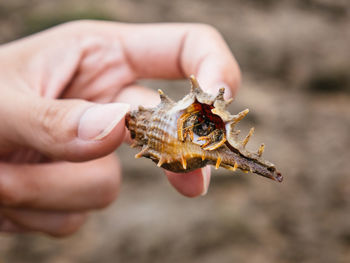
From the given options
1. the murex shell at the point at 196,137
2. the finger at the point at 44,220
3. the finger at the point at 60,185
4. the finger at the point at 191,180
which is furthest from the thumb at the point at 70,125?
the finger at the point at 44,220

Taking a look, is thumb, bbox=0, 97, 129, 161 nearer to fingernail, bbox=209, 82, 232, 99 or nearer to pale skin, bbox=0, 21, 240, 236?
pale skin, bbox=0, 21, 240, 236

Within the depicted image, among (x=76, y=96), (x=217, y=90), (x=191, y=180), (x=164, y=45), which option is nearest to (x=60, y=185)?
(x=76, y=96)

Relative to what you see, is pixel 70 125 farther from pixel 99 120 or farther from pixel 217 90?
pixel 217 90

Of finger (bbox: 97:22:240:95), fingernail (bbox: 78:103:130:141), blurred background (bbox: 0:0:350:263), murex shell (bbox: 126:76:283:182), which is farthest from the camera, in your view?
blurred background (bbox: 0:0:350:263)

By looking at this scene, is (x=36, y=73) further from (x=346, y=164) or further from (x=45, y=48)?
(x=346, y=164)

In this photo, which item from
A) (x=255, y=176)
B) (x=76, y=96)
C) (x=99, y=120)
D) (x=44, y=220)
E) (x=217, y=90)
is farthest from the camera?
(x=255, y=176)

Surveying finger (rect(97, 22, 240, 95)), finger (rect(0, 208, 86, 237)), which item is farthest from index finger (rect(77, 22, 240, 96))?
finger (rect(0, 208, 86, 237))

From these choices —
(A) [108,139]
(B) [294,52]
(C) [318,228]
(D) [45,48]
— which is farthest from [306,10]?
(A) [108,139]
